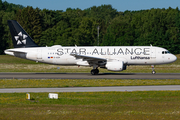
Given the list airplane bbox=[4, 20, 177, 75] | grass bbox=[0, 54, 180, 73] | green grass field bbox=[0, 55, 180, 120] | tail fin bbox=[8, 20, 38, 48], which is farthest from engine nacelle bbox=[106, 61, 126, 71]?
green grass field bbox=[0, 55, 180, 120]

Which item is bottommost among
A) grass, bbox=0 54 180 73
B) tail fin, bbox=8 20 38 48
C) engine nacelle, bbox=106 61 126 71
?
grass, bbox=0 54 180 73

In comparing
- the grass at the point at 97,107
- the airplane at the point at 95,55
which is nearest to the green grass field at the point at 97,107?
the grass at the point at 97,107

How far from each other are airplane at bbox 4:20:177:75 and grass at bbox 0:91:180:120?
19.8m

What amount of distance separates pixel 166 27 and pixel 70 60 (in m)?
75.5

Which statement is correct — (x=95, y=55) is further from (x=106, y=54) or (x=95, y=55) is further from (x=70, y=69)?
(x=70, y=69)

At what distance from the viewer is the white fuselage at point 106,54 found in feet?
143

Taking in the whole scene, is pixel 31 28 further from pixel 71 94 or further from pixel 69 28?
pixel 71 94

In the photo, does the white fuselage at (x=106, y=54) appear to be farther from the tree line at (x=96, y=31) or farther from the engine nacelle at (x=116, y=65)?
the tree line at (x=96, y=31)

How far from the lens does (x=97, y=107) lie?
18156 millimetres

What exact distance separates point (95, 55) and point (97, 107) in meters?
26.5

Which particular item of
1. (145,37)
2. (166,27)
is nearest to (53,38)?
(145,37)

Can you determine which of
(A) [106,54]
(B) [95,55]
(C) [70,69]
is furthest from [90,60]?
(C) [70,69]

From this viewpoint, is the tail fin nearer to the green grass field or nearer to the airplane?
the airplane

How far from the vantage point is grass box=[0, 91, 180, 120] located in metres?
15.7
